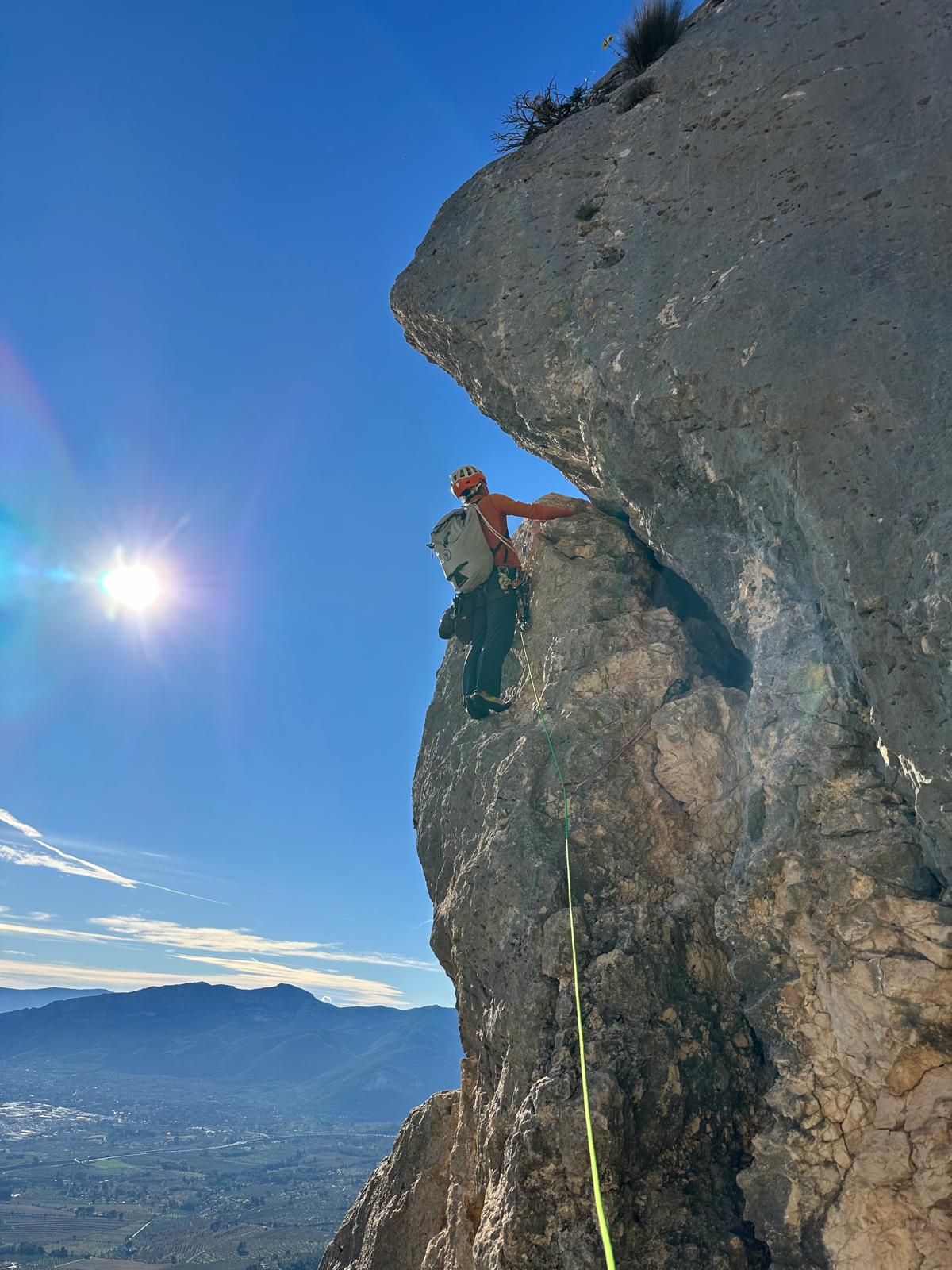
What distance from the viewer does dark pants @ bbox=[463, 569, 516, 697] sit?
28.5 feet

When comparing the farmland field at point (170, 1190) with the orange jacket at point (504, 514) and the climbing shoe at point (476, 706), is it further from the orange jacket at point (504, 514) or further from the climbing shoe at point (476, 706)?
the orange jacket at point (504, 514)

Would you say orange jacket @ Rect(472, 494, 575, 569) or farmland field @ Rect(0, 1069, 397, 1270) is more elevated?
orange jacket @ Rect(472, 494, 575, 569)

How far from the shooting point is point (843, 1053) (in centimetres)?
441

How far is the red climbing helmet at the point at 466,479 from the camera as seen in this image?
916cm

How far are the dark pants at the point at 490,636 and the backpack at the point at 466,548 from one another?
163 millimetres

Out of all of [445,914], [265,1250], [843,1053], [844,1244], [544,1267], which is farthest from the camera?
[265,1250]

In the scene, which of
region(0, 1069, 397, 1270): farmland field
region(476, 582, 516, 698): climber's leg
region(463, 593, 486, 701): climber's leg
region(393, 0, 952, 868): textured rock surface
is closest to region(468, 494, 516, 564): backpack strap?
region(476, 582, 516, 698): climber's leg

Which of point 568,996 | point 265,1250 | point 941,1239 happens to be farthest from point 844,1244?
point 265,1250

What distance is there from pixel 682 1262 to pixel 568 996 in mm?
1659

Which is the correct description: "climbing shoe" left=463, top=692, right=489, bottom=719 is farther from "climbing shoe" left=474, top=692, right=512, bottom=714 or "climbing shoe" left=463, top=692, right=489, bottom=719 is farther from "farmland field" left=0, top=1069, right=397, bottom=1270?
"farmland field" left=0, top=1069, right=397, bottom=1270

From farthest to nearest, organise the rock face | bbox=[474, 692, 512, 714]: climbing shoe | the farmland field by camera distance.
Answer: the farmland field < bbox=[474, 692, 512, 714]: climbing shoe < the rock face

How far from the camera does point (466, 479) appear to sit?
9195mm

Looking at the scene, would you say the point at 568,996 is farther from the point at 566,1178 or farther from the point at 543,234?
the point at 543,234

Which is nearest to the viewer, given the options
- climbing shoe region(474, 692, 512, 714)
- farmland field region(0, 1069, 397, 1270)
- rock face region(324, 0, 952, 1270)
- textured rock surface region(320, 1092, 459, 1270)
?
rock face region(324, 0, 952, 1270)
